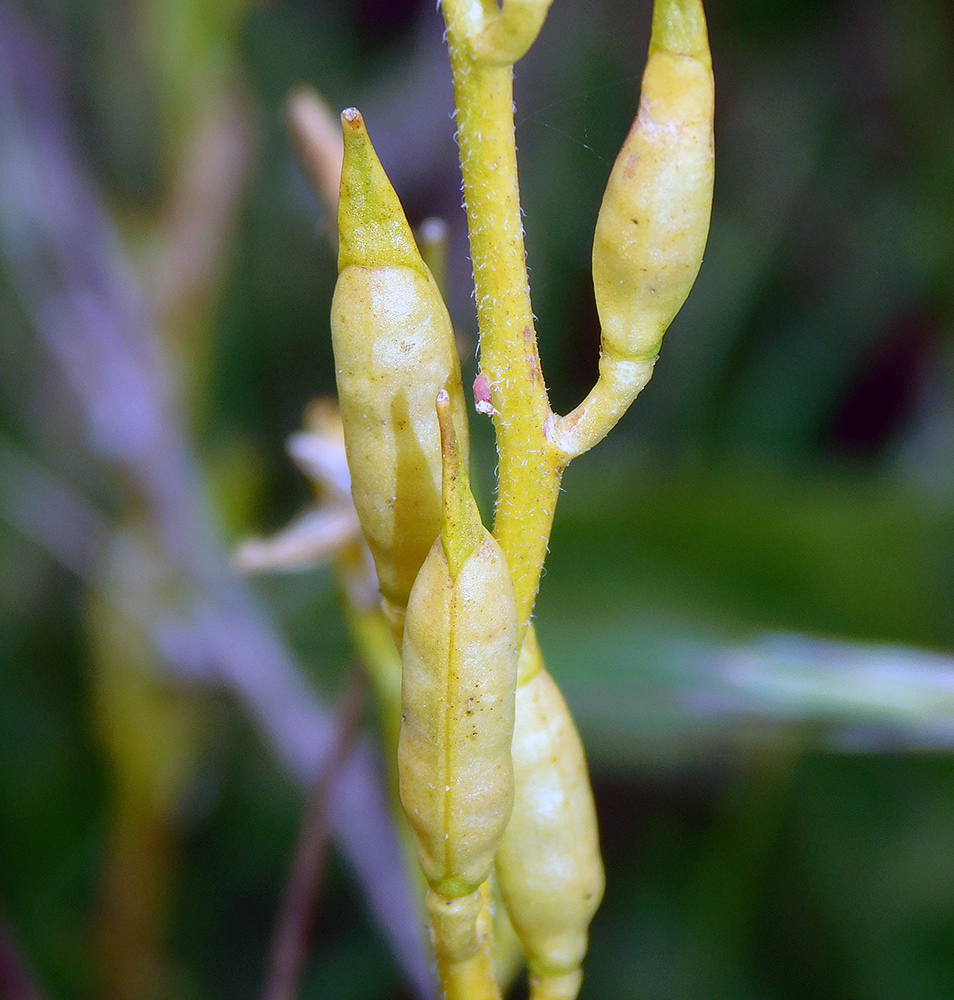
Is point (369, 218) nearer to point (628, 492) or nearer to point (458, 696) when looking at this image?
point (458, 696)

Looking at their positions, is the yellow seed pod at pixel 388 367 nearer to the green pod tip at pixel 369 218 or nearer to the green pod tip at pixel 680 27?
the green pod tip at pixel 369 218

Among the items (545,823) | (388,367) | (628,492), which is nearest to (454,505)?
(388,367)

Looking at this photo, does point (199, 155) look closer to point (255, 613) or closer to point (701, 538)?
point (255, 613)

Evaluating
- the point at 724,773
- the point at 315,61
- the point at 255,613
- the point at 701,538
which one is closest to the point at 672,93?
the point at 701,538

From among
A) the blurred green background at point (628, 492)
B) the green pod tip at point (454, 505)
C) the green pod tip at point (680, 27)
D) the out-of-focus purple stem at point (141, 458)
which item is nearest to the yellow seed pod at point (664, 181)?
the green pod tip at point (680, 27)

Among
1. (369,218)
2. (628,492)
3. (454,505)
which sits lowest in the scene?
(628,492)
